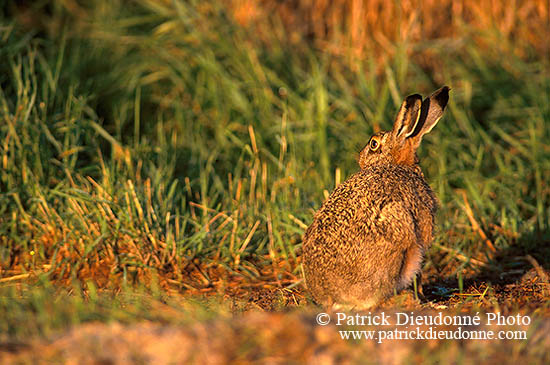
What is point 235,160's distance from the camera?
641 centimetres

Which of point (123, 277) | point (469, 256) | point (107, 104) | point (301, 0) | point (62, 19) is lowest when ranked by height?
point (123, 277)

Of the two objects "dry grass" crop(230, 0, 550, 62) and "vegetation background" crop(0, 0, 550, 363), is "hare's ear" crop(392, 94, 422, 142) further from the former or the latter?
"dry grass" crop(230, 0, 550, 62)

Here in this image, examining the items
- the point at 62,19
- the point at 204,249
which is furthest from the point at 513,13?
the point at 62,19

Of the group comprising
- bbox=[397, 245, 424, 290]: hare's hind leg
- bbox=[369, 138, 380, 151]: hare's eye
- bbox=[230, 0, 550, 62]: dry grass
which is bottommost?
bbox=[397, 245, 424, 290]: hare's hind leg

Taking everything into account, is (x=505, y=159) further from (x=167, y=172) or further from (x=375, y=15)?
(x=167, y=172)

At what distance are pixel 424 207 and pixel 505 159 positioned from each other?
2.32m

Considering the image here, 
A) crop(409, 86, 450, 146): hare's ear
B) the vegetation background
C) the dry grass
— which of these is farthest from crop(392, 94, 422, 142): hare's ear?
the dry grass

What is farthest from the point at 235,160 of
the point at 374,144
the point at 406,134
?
the point at 406,134

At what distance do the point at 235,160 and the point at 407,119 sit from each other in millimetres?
2315

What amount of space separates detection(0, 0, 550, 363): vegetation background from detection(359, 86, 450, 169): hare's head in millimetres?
894

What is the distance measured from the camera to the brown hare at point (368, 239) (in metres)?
3.87

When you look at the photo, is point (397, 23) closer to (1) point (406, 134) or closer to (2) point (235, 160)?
(2) point (235, 160)

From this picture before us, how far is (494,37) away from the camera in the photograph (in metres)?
6.89

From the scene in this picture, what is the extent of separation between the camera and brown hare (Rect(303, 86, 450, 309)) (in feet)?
12.7
